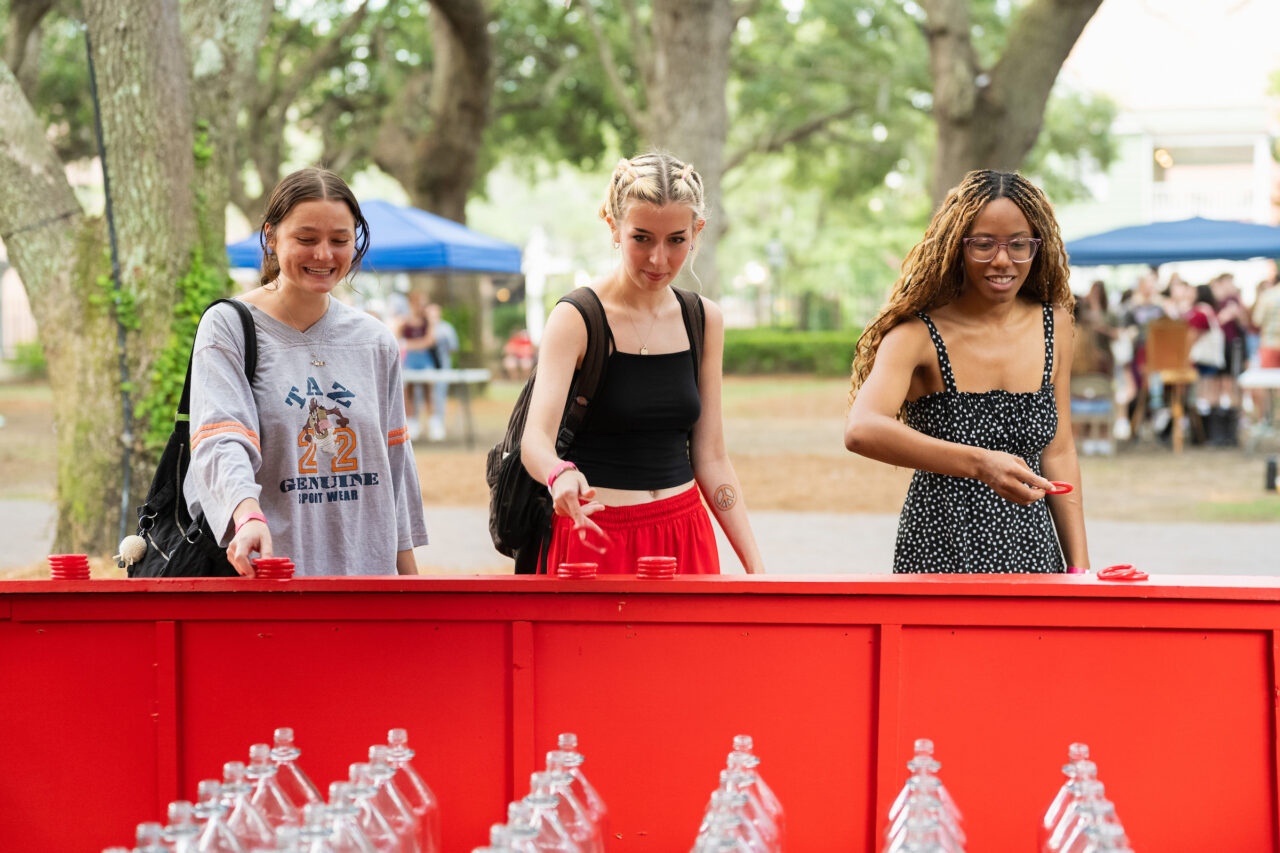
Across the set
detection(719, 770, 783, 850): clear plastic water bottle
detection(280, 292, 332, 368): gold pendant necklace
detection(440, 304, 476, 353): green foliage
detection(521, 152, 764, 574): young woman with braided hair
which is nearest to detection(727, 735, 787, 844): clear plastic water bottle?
detection(719, 770, 783, 850): clear plastic water bottle

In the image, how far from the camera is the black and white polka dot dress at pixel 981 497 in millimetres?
3004

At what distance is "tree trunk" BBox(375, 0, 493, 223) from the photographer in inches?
720

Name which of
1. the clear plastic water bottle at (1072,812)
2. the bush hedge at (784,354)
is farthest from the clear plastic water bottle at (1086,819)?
the bush hedge at (784,354)

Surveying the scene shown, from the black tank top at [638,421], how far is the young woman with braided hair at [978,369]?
1.38 ft

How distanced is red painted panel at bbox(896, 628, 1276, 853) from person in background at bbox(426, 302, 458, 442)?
535 inches

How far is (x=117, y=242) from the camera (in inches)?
272

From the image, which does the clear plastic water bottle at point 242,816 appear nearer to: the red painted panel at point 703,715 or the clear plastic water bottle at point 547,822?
the clear plastic water bottle at point 547,822

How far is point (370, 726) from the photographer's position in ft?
8.07

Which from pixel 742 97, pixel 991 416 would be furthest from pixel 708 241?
pixel 742 97

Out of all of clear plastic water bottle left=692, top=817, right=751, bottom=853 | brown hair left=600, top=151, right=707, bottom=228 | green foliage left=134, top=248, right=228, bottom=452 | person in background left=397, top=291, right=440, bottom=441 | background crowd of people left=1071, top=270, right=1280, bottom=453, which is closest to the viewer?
clear plastic water bottle left=692, top=817, right=751, bottom=853

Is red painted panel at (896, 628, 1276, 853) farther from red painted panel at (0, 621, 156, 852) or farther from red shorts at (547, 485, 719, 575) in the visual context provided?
red painted panel at (0, 621, 156, 852)

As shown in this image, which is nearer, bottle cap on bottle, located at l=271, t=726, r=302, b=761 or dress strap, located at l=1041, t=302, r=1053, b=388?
bottle cap on bottle, located at l=271, t=726, r=302, b=761

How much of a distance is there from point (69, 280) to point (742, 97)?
21406mm

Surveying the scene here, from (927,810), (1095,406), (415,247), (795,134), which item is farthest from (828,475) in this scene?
(795,134)
